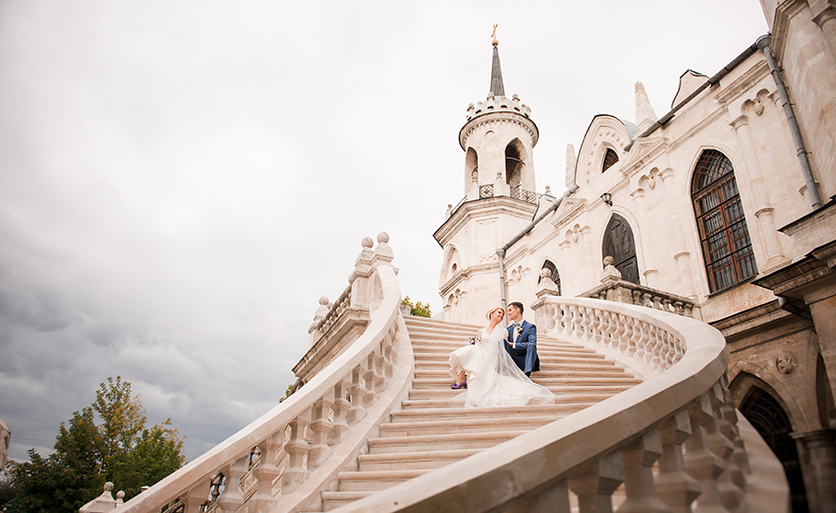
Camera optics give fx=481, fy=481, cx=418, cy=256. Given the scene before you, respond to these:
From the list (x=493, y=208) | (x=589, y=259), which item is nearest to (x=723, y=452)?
(x=589, y=259)

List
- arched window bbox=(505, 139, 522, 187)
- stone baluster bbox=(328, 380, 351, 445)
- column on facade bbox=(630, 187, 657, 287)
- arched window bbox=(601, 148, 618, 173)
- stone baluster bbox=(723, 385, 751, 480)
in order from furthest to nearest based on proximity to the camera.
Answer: arched window bbox=(505, 139, 522, 187)
arched window bbox=(601, 148, 618, 173)
column on facade bbox=(630, 187, 657, 287)
stone baluster bbox=(328, 380, 351, 445)
stone baluster bbox=(723, 385, 751, 480)

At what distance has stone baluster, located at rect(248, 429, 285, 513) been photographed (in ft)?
12.9

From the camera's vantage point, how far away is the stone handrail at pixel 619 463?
64.4 inches

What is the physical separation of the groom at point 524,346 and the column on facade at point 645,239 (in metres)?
8.36

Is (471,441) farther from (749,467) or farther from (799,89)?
(799,89)

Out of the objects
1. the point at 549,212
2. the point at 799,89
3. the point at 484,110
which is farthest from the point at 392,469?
the point at 484,110

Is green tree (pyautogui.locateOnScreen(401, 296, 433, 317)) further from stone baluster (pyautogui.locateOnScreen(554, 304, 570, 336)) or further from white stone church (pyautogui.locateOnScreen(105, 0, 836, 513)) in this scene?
stone baluster (pyautogui.locateOnScreen(554, 304, 570, 336))

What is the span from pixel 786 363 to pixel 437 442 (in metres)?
7.72

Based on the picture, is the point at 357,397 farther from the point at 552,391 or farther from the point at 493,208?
the point at 493,208

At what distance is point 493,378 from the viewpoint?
624cm

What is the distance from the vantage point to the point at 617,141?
17.4 metres

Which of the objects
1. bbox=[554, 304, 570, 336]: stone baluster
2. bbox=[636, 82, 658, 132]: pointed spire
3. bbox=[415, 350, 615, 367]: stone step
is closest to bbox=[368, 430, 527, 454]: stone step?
bbox=[415, 350, 615, 367]: stone step

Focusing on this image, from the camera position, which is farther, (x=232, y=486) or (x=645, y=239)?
(x=645, y=239)

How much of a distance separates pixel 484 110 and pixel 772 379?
23.4 m
